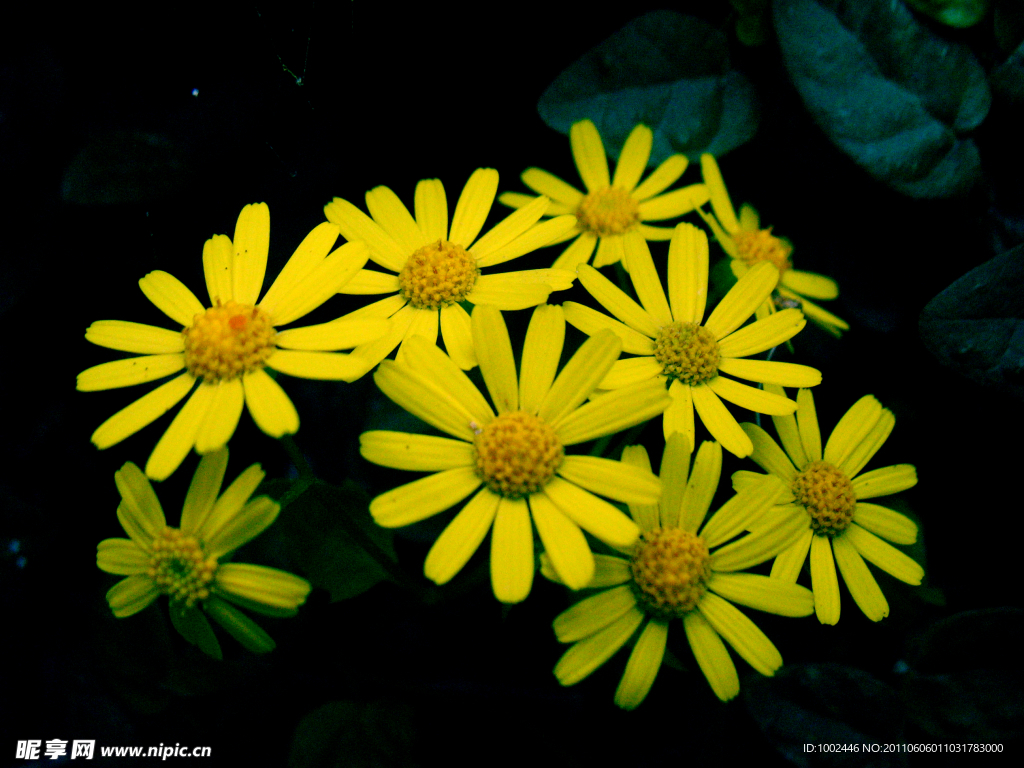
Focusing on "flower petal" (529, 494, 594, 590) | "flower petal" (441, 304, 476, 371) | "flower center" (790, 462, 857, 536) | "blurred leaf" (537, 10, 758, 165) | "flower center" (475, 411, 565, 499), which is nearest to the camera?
"flower petal" (529, 494, 594, 590)

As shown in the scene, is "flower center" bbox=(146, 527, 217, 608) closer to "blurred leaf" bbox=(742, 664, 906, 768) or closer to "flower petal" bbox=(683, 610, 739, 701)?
"flower petal" bbox=(683, 610, 739, 701)

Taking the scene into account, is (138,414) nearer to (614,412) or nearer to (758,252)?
(614,412)

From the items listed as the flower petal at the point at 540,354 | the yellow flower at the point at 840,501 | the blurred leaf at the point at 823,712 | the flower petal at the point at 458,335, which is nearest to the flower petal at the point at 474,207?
the flower petal at the point at 458,335

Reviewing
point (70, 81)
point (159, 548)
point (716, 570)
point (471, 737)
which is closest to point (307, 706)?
point (471, 737)

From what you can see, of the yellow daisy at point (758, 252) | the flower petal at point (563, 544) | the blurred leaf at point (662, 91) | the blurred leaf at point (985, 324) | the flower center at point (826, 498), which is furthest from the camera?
the blurred leaf at point (662, 91)

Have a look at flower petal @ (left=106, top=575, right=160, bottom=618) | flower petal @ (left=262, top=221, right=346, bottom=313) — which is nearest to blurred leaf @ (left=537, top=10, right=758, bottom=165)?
flower petal @ (left=262, top=221, right=346, bottom=313)

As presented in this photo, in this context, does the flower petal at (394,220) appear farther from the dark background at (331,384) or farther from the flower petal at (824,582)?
the flower petal at (824,582)
